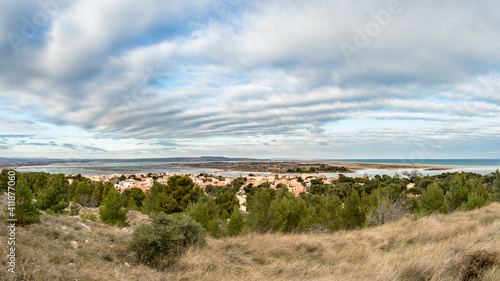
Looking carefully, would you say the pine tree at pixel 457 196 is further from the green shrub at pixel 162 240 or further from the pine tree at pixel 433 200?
the green shrub at pixel 162 240

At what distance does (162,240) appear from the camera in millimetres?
7176

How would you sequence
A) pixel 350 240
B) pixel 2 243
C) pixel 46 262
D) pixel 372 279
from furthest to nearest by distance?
pixel 350 240 < pixel 2 243 < pixel 46 262 < pixel 372 279

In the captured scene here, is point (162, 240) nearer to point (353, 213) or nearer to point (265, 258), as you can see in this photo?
point (265, 258)

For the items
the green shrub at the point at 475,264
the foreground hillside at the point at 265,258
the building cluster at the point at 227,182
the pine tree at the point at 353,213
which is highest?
the green shrub at the point at 475,264

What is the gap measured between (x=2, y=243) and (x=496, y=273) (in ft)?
31.5

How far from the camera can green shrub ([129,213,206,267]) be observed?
694 cm

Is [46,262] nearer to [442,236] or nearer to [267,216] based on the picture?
[442,236]

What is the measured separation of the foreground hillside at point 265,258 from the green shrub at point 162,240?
343 mm

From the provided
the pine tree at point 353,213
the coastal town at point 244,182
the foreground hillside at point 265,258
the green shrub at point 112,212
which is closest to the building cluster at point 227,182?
the coastal town at point 244,182

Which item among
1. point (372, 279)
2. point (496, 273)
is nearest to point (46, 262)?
point (372, 279)

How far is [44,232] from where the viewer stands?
7.29 metres

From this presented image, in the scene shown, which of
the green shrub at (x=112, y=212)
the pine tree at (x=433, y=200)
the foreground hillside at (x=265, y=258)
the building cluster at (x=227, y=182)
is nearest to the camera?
the foreground hillside at (x=265, y=258)

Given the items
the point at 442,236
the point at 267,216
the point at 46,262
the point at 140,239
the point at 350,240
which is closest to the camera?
the point at 46,262

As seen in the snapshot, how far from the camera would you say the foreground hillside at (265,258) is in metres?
4.64
